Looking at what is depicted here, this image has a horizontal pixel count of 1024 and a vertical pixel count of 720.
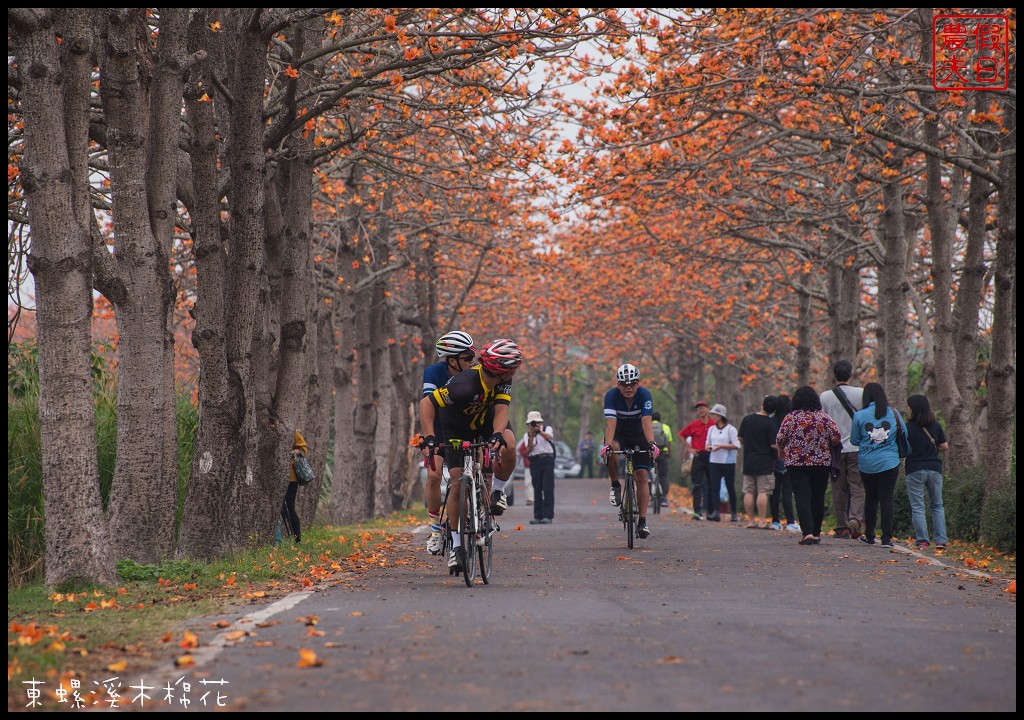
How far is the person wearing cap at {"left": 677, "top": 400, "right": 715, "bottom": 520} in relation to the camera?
22.9 meters

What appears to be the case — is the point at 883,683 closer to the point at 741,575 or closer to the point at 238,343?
the point at 741,575

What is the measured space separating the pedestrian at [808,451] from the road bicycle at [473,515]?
5665 mm

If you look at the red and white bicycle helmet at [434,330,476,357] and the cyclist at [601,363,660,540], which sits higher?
the red and white bicycle helmet at [434,330,476,357]

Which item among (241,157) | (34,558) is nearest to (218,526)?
(34,558)

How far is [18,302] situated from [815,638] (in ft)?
28.4

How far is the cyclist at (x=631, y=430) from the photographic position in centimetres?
1461

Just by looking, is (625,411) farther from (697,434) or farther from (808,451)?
(697,434)

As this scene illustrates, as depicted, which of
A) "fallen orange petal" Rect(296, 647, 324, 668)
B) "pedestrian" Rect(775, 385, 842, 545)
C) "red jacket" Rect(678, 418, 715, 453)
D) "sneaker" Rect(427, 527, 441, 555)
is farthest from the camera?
"red jacket" Rect(678, 418, 715, 453)

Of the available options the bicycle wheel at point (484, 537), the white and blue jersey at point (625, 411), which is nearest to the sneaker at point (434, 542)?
the bicycle wheel at point (484, 537)

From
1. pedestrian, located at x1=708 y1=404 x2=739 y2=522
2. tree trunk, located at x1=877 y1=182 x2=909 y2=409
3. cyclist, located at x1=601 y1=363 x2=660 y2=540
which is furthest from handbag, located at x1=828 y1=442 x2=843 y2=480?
tree trunk, located at x1=877 y1=182 x2=909 y2=409

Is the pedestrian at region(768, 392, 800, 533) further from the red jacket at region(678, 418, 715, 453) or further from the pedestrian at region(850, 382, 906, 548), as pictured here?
the pedestrian at region(850, 382, 906, 548)

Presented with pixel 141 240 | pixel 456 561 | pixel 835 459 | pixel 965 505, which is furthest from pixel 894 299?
pixel 141 240

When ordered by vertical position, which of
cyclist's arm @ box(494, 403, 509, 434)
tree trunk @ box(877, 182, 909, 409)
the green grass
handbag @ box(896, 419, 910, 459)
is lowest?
the green grass

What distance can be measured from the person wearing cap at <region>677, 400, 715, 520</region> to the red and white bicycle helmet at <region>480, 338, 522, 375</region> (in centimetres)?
1254
